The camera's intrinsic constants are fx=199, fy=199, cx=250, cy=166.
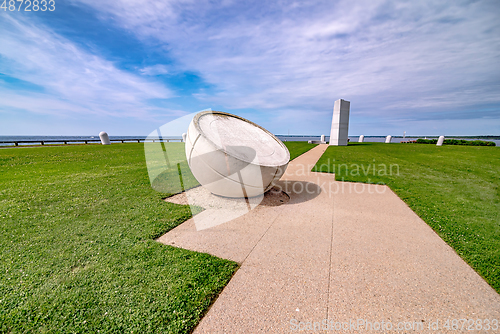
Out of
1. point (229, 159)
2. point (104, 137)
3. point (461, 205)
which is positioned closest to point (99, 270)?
point (229, 159)

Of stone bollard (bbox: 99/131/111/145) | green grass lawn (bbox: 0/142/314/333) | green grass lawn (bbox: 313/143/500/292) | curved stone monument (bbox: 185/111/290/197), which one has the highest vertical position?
stone bollard (bbox: 99/131/111/145)

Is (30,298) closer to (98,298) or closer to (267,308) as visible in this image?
(98,298)

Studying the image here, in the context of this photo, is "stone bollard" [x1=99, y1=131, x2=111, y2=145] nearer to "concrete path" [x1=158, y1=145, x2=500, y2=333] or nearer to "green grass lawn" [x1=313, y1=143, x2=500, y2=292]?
"concrete path" [x1=158, y1=145, x2=500, y2=333]

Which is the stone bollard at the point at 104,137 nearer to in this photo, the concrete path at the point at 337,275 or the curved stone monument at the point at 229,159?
the curved stone monument at the point at 229,159

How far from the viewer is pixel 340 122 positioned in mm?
28969

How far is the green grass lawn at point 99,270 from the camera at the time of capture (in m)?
2.40

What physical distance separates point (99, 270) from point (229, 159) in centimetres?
322

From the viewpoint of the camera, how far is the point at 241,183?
536 cm

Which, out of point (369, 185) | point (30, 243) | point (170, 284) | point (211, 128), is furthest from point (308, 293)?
point (369, 185)

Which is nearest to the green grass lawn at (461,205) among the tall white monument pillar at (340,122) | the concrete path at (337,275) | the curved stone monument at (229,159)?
the concrete path at (337,275)

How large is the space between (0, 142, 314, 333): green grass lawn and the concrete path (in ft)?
1.14

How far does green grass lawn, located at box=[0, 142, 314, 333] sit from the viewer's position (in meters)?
2.40

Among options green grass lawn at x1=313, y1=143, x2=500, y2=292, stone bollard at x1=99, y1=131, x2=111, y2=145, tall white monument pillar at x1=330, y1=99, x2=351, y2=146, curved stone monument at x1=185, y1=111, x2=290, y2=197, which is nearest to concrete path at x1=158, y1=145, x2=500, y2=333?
green grass lawn at x1=313, y1=143, x2=500, y2=292

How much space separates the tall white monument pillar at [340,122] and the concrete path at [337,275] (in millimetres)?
26304
